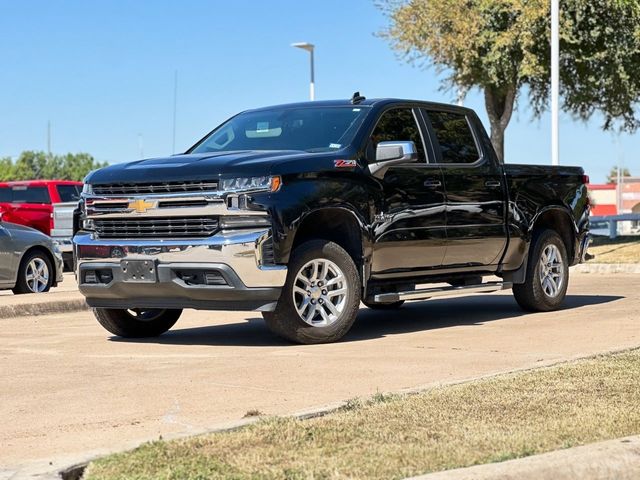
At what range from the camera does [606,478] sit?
16.8ft

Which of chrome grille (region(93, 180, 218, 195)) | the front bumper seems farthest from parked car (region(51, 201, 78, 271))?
the front bumper

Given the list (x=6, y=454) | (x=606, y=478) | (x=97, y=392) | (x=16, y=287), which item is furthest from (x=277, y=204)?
(x=16, y=287)

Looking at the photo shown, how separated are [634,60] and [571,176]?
64.4ft

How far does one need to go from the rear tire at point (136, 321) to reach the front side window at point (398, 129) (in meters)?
2.35

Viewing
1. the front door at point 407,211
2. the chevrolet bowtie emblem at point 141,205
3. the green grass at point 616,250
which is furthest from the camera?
the green grass at point 616,250

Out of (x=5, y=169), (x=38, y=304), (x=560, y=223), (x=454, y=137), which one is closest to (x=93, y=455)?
(x=454, y=137)

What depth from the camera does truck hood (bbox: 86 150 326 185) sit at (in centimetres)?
962

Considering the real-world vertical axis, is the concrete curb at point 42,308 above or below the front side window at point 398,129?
below

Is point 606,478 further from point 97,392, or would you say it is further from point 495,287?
point 495,287

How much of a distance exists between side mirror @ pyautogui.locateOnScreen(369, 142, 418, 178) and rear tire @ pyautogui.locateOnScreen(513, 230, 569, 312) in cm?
271

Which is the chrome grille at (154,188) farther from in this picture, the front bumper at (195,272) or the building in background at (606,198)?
the building in background at (606,198)

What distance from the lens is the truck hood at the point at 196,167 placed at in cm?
962

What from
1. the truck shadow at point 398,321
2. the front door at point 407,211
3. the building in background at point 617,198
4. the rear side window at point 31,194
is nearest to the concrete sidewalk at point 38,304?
the truck shadow at point 398,321

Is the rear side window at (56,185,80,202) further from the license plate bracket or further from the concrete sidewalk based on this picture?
the license plate bracket
